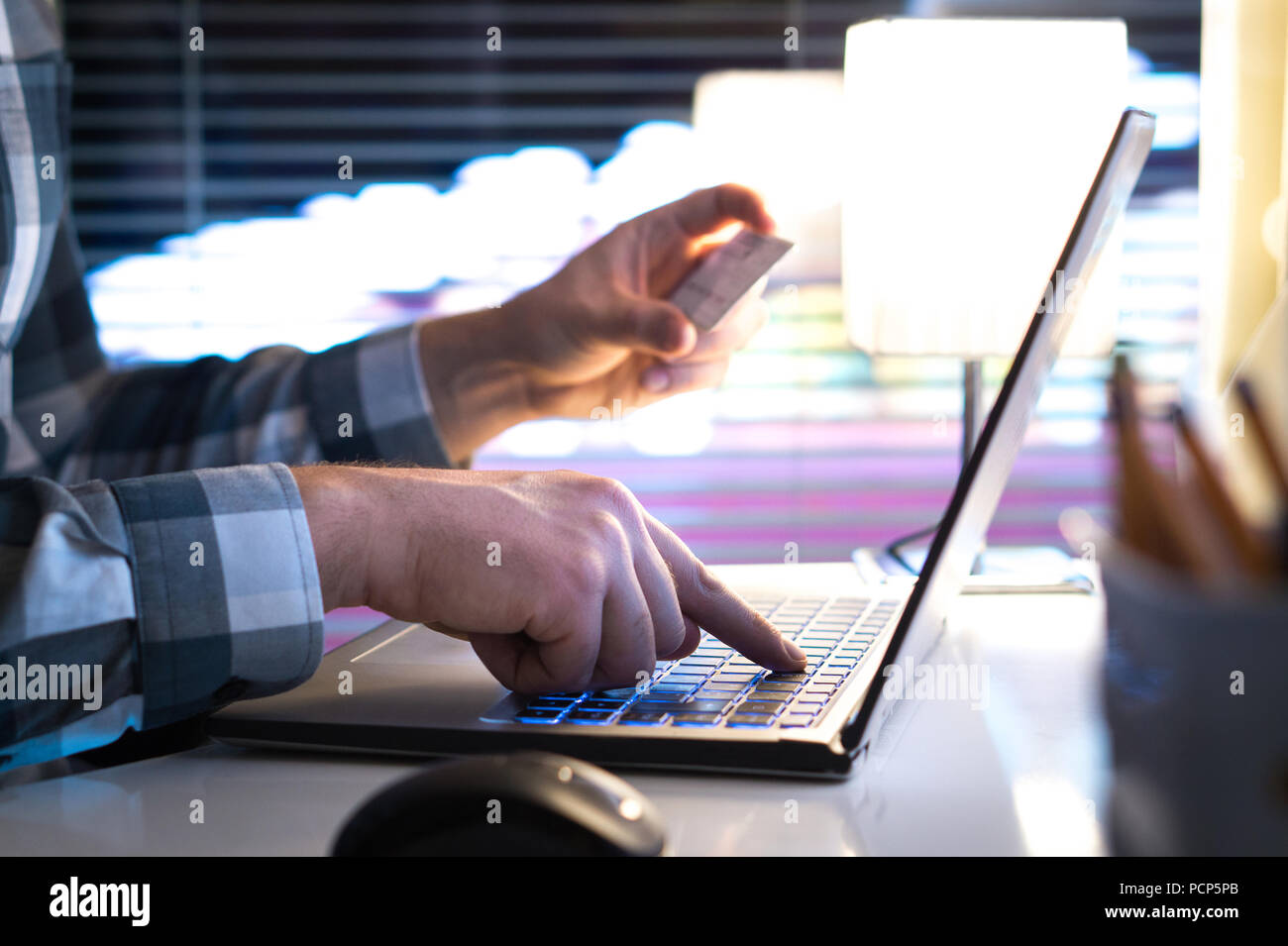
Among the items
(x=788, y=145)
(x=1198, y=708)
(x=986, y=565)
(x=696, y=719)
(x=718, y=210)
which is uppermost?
(x=788, y=145)

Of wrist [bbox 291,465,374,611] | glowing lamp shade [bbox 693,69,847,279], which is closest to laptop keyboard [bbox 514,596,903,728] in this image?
wrist [bbox 291,465,374,611]

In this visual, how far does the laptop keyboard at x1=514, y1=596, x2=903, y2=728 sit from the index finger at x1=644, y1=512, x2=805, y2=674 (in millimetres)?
13

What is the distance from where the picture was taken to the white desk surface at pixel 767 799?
43 cm

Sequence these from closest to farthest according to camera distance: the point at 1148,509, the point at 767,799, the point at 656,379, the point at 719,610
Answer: the point at 1148,509, the point at 767,799, the point at 719,610, the point at 656,379

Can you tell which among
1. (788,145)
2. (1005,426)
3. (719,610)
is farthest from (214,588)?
(788,145)

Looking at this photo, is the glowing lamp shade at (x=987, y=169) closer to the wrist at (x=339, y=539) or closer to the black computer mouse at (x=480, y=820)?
the wrist at (x=339, y=539)

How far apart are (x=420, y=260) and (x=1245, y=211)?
1996mm

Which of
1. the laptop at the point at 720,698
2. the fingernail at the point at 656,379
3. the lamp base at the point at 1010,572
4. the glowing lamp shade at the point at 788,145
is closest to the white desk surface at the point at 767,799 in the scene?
the laptop at the point at 720,698

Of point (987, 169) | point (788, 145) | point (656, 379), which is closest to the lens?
point (987, 169)

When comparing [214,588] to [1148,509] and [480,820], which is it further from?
[1148,509]

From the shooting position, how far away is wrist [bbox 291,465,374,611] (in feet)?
1.78

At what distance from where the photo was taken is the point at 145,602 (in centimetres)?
52

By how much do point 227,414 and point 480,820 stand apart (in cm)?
75
